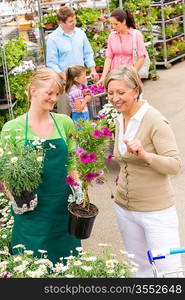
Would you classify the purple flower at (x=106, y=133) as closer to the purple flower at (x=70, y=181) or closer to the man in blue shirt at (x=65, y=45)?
the purple flower at (x=70, y=181)

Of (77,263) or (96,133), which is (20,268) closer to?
(77,263)

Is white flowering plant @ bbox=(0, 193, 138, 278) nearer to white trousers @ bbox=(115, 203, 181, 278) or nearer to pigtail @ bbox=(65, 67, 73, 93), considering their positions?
white trousers @ bbox=(115, 203, 181, 278)

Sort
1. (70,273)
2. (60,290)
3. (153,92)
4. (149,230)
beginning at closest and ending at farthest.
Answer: (60,290), (70,273), (149,230), (153,92)

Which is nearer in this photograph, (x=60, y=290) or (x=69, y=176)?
(x=60, y=290)

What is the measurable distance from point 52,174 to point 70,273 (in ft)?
3.09

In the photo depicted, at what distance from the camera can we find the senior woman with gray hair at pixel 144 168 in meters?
3.09

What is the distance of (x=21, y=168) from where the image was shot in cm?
315

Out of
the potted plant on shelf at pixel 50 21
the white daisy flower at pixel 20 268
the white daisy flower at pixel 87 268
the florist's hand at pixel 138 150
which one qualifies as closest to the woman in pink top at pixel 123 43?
the potted plant on shelf at pixel 50 21

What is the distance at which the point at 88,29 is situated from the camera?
8156 millimetres

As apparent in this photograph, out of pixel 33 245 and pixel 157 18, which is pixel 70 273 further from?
pixel 157 18

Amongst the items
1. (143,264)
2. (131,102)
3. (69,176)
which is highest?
(131,102)

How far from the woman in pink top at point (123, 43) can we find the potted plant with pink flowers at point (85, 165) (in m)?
3.19

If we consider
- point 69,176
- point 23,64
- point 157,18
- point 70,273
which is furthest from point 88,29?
point 70,273

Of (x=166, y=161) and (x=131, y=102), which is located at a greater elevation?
(x=131, y=102)
